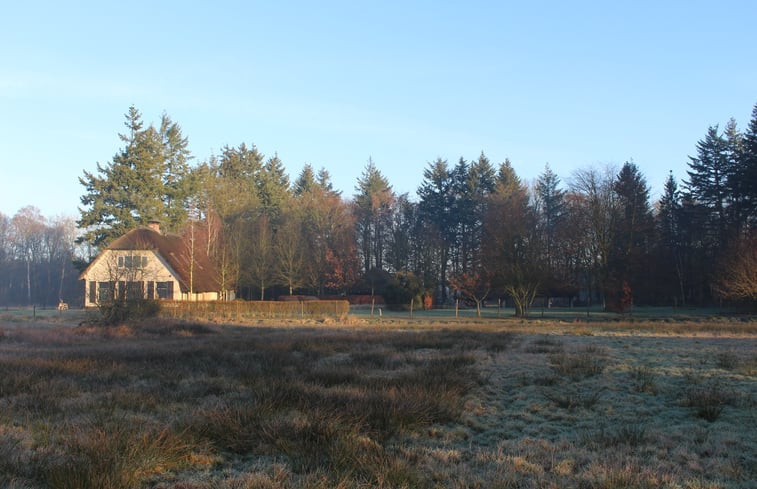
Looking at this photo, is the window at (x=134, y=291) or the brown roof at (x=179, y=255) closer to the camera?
the window at (x=134, y=291)

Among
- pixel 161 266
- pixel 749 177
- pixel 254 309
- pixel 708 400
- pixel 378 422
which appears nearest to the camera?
pixel 378 422

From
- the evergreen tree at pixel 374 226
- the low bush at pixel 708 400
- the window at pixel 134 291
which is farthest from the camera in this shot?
the evergreen tree at pixel 374 226

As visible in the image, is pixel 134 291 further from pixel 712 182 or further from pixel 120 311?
pixel 712 182

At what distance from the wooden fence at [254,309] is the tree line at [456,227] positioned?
32.6 feet

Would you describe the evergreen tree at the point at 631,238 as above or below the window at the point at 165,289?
above

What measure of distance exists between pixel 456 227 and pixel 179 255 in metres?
31.8

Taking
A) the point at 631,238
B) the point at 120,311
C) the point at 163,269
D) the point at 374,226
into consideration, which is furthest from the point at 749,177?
the point at 163,269

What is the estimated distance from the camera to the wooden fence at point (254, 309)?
1425 inches

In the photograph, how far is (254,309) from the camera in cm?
3981

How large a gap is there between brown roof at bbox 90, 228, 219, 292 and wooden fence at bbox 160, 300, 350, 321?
→ 1210cm

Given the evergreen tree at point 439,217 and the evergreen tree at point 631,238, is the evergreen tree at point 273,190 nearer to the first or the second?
the evergreen tree at point 439,217

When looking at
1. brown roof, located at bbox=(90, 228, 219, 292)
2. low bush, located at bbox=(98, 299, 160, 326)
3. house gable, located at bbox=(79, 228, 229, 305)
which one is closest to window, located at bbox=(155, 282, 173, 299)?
house gable, located at bbox=(79, 228, 229, 305)

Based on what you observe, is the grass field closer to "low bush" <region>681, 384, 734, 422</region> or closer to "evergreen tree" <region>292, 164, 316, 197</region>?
"low bush" <region>681, 384, 734, 422</region>

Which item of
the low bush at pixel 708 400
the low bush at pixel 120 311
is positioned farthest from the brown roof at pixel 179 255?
the low bush at pixel 708 400
